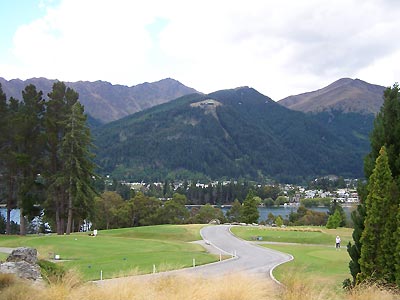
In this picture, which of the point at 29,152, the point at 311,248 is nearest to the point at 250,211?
the point at 311,248

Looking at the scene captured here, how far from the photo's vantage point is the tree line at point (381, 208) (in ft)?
39.8

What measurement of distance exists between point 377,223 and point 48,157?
1459 inches

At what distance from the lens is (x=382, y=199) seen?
503 inches

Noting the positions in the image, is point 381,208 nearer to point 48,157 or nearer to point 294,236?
point 294,236

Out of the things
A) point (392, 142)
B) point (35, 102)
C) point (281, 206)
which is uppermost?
point (35, 102)

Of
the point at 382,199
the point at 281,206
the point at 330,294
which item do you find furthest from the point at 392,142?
the point at 281,206

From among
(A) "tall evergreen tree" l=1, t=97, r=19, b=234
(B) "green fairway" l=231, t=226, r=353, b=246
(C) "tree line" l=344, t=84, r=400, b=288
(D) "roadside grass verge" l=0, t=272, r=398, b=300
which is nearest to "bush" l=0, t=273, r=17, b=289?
(D) "roadside grass verge" l=0, t=272, r=398, b=300

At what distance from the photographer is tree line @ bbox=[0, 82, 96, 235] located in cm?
4091

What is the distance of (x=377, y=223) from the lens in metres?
12.7

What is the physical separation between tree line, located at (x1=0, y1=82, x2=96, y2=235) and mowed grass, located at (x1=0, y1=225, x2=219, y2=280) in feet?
18.6

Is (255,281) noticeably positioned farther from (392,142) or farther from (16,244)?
(16,244)

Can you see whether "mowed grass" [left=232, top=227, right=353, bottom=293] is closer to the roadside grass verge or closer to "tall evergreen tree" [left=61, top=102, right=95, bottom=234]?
the roadside grass verge

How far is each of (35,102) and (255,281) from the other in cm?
4117

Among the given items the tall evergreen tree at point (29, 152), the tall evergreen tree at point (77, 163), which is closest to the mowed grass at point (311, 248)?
the tall evergreen tree at point (77, 163)
